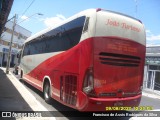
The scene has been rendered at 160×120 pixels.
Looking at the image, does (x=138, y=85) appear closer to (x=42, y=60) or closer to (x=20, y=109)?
(x=20, y=109)

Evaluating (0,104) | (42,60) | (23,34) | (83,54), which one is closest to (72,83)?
(83,54)

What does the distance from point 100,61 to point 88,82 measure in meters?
0.74

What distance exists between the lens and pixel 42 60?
11.9 metres

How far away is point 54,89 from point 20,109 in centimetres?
154

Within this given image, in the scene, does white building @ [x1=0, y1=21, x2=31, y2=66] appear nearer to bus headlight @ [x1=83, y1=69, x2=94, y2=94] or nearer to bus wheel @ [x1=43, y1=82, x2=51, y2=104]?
bus wheel @ [x1=43, y1=82, x2=51, y2=104]

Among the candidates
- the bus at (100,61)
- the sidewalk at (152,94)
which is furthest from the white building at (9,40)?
the bus at (100,61)

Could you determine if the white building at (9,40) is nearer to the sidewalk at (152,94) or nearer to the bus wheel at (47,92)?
the sidewalk at (152,94)

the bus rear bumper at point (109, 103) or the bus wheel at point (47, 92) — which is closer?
the bus rear bumper at point (109, 103)

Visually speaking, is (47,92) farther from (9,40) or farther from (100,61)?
(9,40)

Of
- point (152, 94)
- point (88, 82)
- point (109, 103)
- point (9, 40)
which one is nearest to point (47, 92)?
Answer: point (88, 82)

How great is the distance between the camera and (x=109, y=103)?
23.0ft

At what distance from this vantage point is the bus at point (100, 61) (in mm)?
6863

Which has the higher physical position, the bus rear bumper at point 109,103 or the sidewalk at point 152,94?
the bus rear bumper at point 109,103

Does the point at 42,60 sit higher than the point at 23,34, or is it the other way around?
the point at 23,34
